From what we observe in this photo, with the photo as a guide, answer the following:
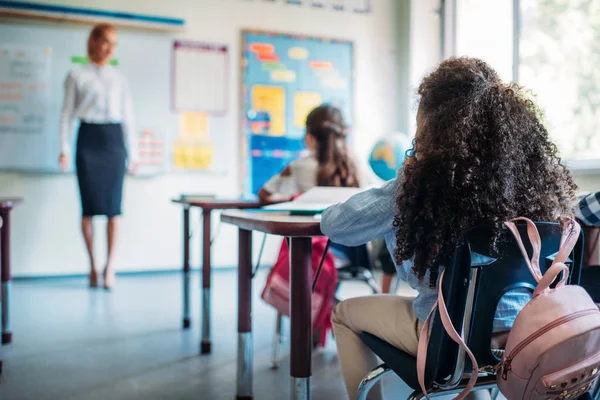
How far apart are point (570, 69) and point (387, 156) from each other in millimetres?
1152

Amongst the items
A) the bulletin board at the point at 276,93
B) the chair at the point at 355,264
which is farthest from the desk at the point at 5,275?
the bulletin board at the point at 276,93

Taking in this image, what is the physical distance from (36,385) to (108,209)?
1950 mm

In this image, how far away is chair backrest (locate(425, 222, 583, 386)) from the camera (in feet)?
3.22

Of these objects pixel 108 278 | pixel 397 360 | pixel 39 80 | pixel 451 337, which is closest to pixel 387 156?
pixel 108 278

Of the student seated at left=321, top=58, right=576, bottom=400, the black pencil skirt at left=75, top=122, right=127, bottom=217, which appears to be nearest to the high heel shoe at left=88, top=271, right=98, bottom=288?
the black pencil skirt at left=75, top=122, right=127, bottom=217

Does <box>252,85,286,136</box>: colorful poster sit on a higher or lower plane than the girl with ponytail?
higher

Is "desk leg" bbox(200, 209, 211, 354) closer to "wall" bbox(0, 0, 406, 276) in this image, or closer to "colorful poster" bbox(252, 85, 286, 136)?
"wall" bbox(0, 0, 406, 276)

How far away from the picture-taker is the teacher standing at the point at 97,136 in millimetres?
3744

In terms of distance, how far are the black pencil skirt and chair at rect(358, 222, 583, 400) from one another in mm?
3079

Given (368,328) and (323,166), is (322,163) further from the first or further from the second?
(368,328)

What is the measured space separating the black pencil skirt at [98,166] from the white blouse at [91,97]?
7cm

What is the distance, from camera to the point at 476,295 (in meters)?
1.00

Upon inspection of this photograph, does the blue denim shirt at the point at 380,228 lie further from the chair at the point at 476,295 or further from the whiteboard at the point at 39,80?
the whiteboard at the point at 39,80

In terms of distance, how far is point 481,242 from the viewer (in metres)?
0.98
